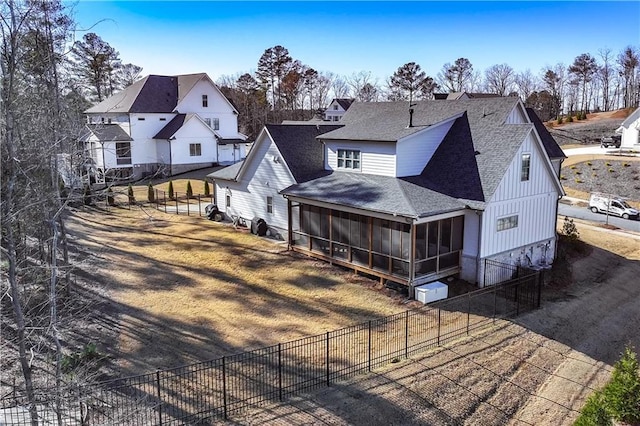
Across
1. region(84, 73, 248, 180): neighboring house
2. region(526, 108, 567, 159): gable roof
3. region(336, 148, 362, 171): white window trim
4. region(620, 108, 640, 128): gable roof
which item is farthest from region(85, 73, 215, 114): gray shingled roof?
region(620, 108, 640, 128): gable roof

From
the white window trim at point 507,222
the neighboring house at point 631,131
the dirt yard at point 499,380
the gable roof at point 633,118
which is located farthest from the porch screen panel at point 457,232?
the gable roof at point 633,118

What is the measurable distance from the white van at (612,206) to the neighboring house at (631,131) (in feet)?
63.6

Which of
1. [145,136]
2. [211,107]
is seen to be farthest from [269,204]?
[211,107]

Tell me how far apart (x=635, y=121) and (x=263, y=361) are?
53.1 metres

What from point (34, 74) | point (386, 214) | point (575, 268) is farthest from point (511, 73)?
point (34, 74)

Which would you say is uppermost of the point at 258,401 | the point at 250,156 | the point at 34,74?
the point at 34,74

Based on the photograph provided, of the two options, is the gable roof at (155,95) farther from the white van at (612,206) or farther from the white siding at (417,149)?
the white van at (612,206)

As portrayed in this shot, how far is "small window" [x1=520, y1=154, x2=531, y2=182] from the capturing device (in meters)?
20.3

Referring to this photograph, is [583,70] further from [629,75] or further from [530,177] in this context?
[530,177]

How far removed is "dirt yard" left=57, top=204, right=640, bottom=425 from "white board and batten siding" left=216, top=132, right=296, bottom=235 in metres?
1.56

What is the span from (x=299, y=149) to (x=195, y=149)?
987 inches

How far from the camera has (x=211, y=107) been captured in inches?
2009

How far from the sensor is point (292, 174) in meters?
24.1

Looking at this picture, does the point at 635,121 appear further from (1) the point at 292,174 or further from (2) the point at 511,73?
(2) the point at 511,73
